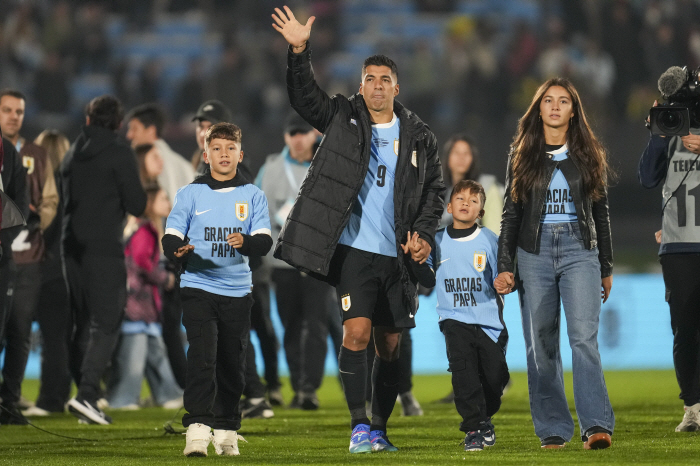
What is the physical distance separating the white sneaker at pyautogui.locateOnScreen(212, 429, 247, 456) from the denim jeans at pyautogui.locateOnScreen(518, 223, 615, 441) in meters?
1.62

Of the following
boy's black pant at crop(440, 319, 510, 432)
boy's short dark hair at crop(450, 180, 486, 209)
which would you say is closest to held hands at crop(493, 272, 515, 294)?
boy's black pant at crop(440, 319, 510, 432)

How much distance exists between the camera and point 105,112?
866cm

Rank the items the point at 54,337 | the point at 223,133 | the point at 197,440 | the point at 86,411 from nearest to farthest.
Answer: the point at 197,440
the point at 223,133
the point at 86,411
the point at 54,337

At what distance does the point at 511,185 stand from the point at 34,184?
414 centimetres

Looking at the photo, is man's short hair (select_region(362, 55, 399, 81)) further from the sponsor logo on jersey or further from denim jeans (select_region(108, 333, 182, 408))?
denim jeans (select_region(108, 333, 182, 408))

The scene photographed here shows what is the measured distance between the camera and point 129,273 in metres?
10.0

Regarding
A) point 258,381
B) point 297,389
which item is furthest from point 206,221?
point 297,389

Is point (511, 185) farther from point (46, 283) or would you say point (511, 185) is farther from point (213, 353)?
point (46, 283)

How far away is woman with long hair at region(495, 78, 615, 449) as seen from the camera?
5.89m

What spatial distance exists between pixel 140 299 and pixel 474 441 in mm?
4666

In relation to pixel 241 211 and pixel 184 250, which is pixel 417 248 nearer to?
pixel 241 211

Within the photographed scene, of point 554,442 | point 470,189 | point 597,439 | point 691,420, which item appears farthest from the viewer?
point 691,420

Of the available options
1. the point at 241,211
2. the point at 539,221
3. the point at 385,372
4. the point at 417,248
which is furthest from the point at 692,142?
the point at 241,211

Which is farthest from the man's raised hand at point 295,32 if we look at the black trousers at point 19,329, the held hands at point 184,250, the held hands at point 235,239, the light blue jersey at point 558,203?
the black trousers at point 19,329
